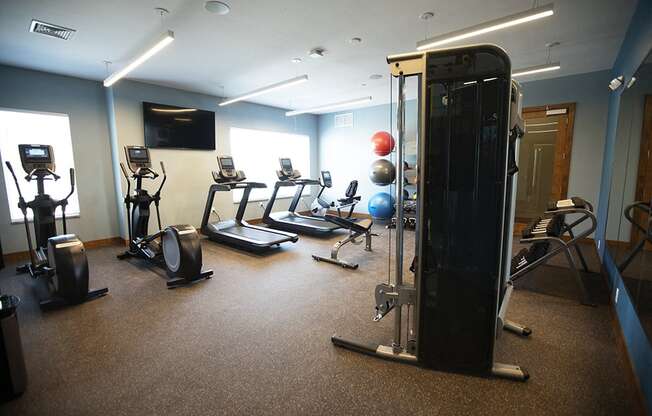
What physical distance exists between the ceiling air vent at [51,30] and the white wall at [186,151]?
5.56 ft

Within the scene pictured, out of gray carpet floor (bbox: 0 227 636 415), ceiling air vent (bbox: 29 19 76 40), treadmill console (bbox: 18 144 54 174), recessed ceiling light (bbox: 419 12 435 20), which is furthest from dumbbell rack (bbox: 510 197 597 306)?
treadmill console (bbox: 18 144 54 174)

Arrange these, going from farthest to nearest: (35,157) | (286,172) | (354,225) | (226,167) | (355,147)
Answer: (355,147) → (286,172) → (226,167) → (354,225) → (35,157)

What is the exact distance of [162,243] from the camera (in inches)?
158

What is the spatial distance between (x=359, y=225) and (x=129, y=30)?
12.3 feet

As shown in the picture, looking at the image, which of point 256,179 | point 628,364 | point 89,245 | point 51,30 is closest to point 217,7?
point 51,30

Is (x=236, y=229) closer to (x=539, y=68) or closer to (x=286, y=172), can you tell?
(x=286, y=172)

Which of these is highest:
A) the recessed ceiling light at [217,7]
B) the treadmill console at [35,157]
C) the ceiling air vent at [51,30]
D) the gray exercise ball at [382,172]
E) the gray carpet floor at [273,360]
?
the recessed ceiling light at [217,7]

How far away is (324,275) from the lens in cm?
386

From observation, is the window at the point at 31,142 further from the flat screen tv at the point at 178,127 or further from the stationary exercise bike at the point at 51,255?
the flat screen tv at the point at 178,127

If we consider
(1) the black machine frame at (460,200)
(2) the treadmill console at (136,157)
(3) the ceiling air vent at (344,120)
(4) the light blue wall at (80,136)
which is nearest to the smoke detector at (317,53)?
(1) the black machine frame at (460,200)

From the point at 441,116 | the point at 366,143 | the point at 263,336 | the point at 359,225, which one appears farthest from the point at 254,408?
the point at 366,143

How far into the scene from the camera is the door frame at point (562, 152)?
517 cm

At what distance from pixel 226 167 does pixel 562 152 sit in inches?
240

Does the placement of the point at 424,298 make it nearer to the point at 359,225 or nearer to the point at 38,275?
the point at 359,225
